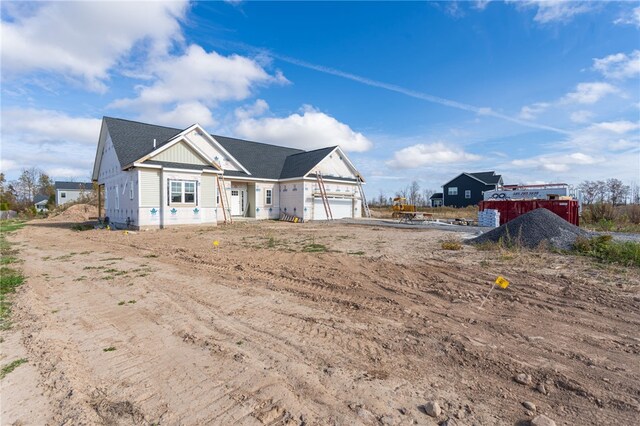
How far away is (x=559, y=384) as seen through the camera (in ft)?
9.79

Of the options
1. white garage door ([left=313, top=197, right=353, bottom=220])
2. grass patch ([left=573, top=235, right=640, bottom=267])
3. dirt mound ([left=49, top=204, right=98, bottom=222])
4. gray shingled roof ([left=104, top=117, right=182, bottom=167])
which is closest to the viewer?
grass patch ([left=573, top=235, right=640, bottom=267])

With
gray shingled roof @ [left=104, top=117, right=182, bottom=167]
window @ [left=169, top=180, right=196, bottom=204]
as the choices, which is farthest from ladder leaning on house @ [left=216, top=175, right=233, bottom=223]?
gray shingled roof @ [left=104, top=117, right=182, bottom=167]

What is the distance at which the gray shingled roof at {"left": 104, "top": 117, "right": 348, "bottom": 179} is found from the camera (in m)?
20.9

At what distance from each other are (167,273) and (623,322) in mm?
8551

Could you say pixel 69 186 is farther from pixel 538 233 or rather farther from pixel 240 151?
pixel 538 233

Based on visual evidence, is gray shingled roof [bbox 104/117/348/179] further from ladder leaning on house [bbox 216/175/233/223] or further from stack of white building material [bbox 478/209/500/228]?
stack of white building material [bbox 478/209/500/228]

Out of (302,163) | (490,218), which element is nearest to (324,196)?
(302,163)

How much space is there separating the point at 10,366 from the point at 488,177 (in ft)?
194

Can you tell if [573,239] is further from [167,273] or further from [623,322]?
[167,273]

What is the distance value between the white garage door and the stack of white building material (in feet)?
39.2

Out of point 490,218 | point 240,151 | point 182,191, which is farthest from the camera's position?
point 240,151

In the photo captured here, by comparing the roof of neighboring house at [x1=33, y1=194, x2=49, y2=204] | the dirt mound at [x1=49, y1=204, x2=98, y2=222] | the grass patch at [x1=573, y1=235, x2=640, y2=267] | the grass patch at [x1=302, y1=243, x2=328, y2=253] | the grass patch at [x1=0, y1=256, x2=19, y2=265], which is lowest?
the grass patch at [x1=0, y1=256, x2=19, y2=265]

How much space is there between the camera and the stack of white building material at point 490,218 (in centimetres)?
1955

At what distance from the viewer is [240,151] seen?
28953mm
